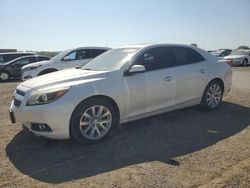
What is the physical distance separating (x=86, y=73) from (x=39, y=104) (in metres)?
1.08

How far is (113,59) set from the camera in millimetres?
6141

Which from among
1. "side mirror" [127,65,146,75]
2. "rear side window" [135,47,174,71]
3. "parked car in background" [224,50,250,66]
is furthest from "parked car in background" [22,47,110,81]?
"parked car in background" [224,50,250,66]

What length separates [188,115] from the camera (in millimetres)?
6863

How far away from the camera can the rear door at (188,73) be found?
6.30m

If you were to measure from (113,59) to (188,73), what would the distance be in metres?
1.56

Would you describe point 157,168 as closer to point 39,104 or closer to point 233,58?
point 39,104

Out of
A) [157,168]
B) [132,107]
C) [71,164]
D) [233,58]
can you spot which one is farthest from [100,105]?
[233,58]

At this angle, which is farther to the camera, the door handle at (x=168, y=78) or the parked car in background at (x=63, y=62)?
the parked car in background at (x=63, y=62)

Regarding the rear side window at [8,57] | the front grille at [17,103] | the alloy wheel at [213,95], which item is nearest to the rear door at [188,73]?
the alloy wheel at [213,95]

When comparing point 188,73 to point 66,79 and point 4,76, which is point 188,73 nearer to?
point 66,79

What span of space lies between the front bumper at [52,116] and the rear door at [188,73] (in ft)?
7.95

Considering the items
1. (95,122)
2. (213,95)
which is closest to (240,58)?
(213,95)

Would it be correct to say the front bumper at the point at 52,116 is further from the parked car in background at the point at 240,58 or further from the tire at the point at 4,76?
the parked car in background at the point at 240,58

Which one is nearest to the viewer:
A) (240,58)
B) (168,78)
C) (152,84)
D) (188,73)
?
(152,84)
